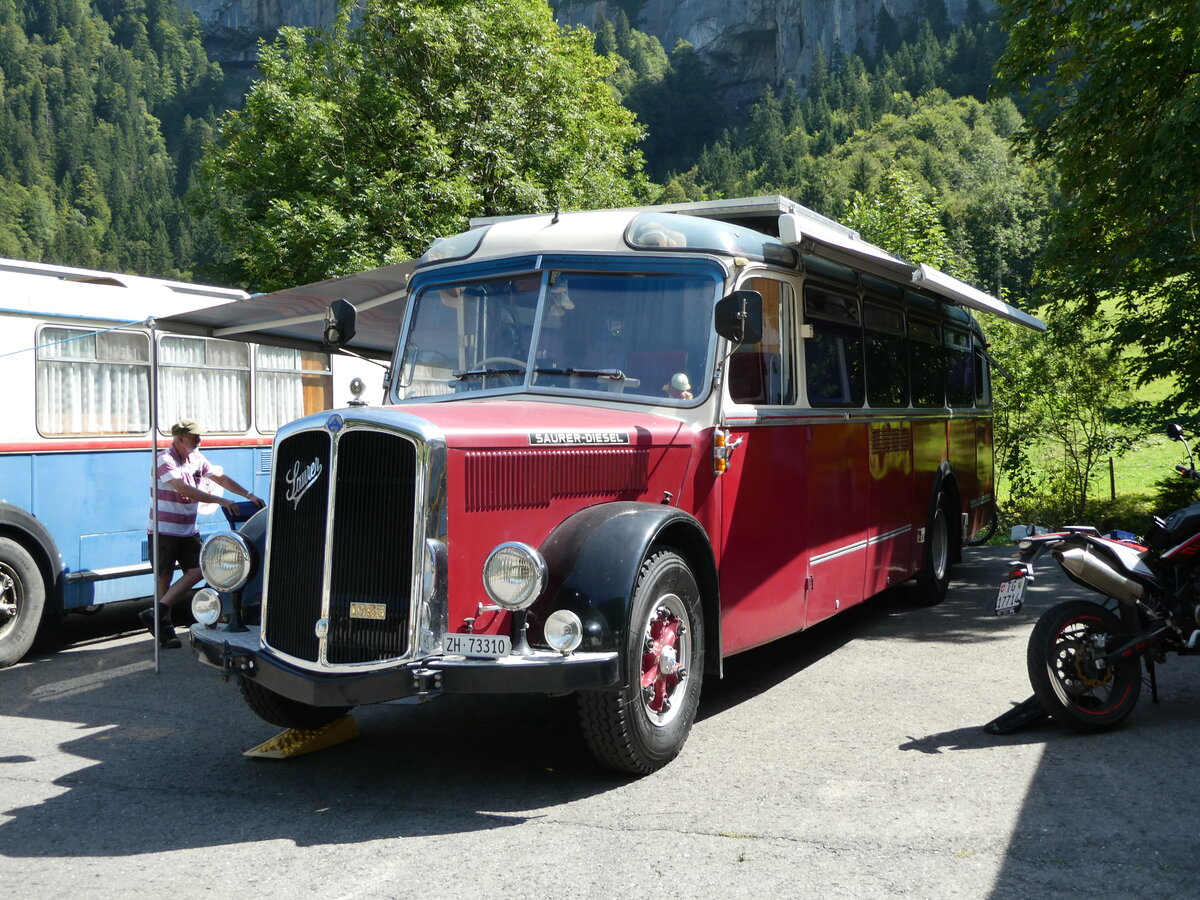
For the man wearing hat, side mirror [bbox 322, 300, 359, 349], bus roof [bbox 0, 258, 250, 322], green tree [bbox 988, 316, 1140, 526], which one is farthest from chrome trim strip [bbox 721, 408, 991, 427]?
green tree [bbox 988, 316, 1140, 526]

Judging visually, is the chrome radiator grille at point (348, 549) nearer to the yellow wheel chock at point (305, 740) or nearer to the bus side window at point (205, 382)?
the yellow wheel chock at point (305, 740)

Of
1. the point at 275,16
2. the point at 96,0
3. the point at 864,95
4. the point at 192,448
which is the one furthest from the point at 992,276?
the point at 96,0

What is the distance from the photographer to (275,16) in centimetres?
18075

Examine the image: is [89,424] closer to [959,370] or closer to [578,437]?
[578,437]

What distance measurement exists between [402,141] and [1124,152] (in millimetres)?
14558

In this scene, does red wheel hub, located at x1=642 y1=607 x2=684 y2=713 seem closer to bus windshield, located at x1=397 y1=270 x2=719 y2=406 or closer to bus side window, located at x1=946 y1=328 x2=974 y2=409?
bus windshield, located at x1=397 y1=270 x2=719 y2=406

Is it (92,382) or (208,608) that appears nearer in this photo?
(208,608)

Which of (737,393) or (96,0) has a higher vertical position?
(96,0)

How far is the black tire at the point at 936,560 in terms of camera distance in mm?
10305

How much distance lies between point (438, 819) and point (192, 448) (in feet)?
17.4

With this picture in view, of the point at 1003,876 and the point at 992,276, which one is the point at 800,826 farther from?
the point at 992,276

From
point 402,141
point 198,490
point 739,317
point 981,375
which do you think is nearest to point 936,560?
point 981,375

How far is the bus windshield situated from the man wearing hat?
348 centimetres

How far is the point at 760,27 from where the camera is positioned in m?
166
